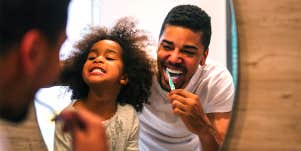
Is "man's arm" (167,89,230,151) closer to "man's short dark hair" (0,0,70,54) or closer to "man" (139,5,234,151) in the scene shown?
"man" (139,5,234,151)

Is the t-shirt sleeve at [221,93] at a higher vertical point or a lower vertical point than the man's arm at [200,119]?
higher

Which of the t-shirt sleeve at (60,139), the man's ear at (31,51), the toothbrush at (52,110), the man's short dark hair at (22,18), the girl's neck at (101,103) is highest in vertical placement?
the man's short dark hair at (22,18)

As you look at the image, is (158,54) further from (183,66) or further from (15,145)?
(15,145)

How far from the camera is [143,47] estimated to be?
1.95 feet

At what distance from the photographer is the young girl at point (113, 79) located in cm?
58

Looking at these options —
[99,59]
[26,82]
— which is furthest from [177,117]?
[26,82]

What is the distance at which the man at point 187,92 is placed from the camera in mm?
588

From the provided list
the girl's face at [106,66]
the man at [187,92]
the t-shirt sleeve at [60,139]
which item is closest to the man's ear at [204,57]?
the man at [187,92]

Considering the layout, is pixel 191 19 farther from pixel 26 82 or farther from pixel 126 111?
pixel 26 82

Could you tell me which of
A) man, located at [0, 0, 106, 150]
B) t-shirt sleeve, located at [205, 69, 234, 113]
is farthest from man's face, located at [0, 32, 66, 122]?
t-shirt sleeve, located at [205, 69, 234, 113]

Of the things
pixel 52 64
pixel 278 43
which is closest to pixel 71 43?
pixel 52 64

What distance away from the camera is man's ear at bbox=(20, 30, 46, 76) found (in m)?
0.41

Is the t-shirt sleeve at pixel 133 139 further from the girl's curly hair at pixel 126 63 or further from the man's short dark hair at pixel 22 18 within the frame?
the man's short dark hair at pixel 22 18

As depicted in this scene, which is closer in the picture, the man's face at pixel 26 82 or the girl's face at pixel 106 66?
the man's face at pixel 26 82
